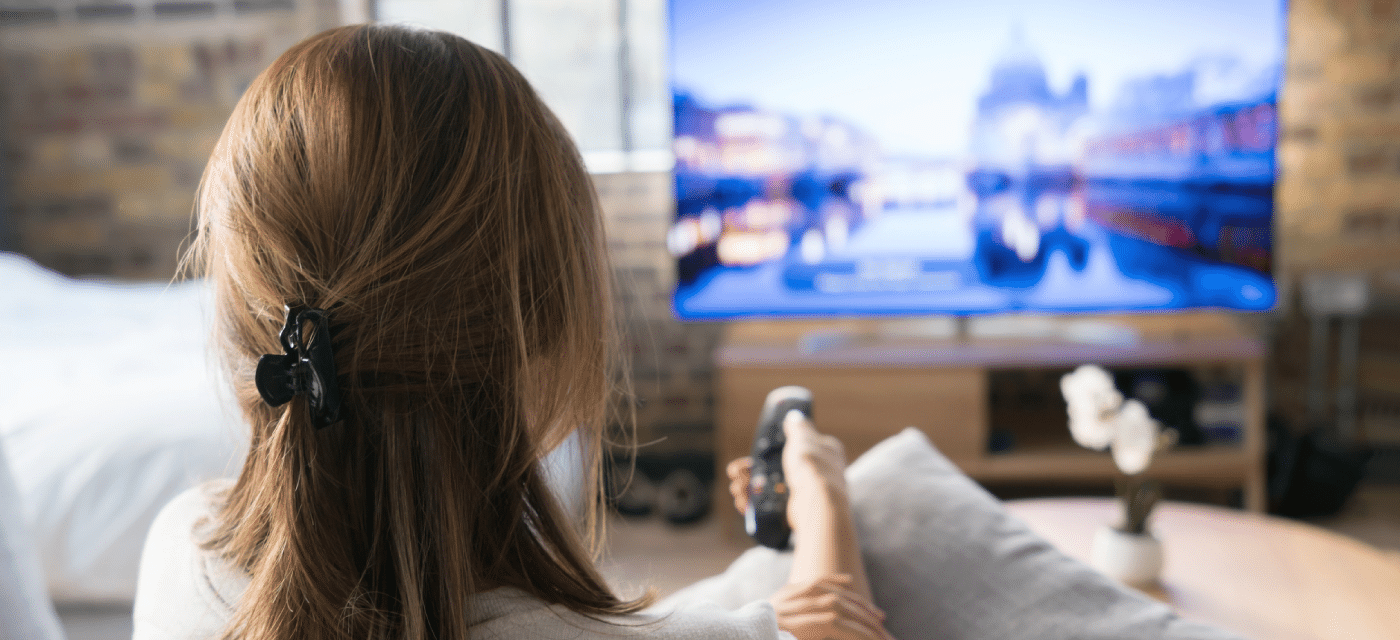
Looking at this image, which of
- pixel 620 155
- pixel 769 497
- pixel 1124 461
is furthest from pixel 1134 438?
pixel 620 155

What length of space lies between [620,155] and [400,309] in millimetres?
2653

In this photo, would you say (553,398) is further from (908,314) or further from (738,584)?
(908,314)

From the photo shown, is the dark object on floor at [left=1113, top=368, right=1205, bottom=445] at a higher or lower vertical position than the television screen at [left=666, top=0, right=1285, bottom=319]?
lower

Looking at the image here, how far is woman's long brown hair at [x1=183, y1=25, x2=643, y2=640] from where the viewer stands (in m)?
0.57

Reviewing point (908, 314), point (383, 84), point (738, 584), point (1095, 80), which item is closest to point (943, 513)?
point (738, 584)

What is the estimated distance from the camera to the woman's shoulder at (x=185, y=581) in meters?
0.63

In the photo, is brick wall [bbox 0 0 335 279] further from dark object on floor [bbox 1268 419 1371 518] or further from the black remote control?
dark object on floor [bbox 1268 419 1371 518]

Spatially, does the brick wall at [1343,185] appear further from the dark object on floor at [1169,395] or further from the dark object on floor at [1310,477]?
the dark object on floor at [1169,395]

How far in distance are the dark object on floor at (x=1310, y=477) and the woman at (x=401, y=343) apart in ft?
8.20

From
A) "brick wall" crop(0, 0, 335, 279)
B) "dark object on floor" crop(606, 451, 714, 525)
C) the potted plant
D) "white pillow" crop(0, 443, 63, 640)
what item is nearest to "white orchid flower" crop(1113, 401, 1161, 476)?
the potted plant

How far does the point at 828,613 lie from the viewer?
73 cm

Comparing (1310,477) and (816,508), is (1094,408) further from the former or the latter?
(1310,477)

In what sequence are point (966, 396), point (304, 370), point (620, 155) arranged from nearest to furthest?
point (304, 370) → point (966, 396) → point (620, 155)

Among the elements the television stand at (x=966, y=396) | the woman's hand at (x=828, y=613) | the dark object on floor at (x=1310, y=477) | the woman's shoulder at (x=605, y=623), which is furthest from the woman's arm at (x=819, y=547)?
the dark object on floor at (x=1310, y=477)
